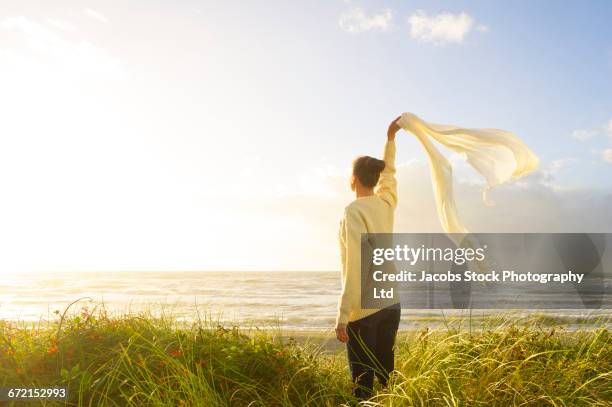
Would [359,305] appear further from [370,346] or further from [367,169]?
[367,169]

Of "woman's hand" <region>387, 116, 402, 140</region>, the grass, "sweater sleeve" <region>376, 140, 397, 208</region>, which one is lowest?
the grass

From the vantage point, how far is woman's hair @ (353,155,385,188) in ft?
13.4

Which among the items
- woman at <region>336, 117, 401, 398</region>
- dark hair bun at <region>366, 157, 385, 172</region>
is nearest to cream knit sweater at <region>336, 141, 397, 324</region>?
woman at <region>336, 117, 401, 398</region>

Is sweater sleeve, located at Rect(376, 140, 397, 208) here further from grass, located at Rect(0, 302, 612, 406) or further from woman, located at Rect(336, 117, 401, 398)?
grass, located at Rect(0, 302, 612, 406)

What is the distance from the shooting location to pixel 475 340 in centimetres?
469

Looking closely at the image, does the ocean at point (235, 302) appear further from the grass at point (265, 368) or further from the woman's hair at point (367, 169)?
the woman's hair at point (367, 169)

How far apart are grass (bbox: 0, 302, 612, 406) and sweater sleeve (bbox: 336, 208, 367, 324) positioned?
2.03 feet

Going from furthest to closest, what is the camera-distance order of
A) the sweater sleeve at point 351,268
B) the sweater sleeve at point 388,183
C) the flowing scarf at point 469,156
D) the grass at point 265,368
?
the flowing scarf at point 469,156 → the sweater sleeve at point 388,183 → the sweater sleeve at point 351,268 → the grass at point 265,368

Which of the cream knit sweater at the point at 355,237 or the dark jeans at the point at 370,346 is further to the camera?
the dark jeans at the point at 370,346

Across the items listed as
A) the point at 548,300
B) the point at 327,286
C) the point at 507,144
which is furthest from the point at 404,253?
the point at 327,286

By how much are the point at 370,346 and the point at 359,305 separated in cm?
35

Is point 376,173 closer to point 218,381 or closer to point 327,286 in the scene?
point 218,381

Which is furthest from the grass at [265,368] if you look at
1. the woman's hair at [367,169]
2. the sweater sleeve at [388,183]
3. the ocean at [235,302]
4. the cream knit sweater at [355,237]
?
the ocean at [235,302]

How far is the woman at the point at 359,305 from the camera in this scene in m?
3.97
